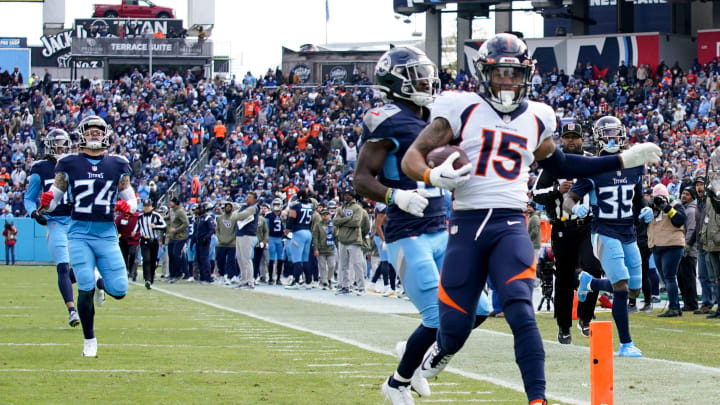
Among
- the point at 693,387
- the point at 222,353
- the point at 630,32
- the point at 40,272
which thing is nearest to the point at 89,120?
the point at 222,353

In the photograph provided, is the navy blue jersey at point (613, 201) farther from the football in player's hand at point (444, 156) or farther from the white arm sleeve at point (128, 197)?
the football in player's hand at point (444, 156)

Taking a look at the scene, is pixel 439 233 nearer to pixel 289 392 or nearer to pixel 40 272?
pixel 289 392

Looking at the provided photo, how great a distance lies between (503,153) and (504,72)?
0.43 metres

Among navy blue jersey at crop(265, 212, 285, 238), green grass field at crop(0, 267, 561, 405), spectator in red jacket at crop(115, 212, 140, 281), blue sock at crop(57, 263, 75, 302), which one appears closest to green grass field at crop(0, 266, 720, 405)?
green grass field at crop(0, 267, 561, 405)

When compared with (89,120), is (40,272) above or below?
below

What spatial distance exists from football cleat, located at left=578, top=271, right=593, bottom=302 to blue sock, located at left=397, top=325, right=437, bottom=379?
489cm

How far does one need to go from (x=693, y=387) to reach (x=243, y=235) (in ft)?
53.7

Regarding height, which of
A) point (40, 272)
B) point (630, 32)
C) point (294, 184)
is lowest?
point (40, 272)

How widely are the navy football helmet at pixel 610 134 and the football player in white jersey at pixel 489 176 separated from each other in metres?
4.43

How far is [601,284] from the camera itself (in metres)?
10.8

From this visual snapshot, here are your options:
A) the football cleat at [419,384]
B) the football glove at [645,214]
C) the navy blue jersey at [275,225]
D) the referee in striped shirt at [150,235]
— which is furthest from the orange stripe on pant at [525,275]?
the navy blue jersey at [275,225]

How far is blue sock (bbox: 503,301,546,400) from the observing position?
539cm

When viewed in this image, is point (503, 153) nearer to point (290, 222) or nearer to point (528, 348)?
point (528, 348)

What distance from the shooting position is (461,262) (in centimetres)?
584
